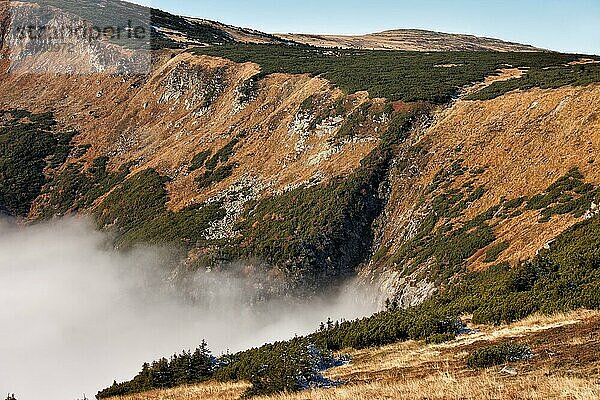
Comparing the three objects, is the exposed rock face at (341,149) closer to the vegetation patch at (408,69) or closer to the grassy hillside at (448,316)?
the vegetation patch at (408,69)

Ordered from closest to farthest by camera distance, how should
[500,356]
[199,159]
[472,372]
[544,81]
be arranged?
1. [472,372]
2. [500,356]
3. [544,81]
4. [199,159]

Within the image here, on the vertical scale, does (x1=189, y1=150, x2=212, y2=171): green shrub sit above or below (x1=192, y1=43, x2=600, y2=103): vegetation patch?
below

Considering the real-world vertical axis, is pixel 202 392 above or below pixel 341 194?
below

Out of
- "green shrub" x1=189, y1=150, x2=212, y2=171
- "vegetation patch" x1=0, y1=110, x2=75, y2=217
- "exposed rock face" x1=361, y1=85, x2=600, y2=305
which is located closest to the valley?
"exposed rock face" x1=361, y1=85, x2=600, y2=305

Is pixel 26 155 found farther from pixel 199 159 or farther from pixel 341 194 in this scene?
pixel 341 194

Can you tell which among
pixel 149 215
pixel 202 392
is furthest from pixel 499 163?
pixel 149 215

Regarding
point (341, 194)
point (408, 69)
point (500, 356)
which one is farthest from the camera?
point (408, 69)

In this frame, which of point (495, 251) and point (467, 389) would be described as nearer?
point (467, 389)

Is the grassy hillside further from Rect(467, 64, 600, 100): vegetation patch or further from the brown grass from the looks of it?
Rect(467, 64, 600, 100): vegetation patch
